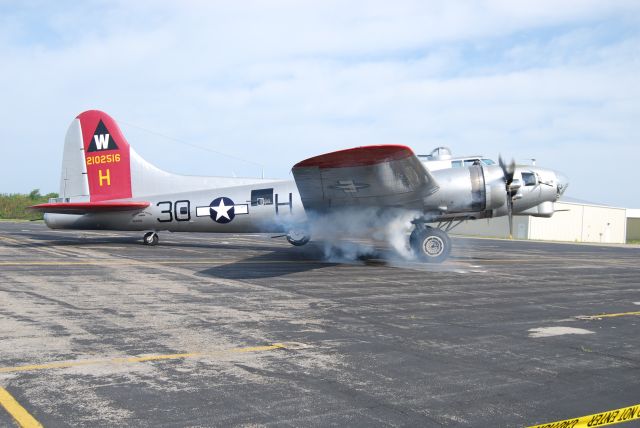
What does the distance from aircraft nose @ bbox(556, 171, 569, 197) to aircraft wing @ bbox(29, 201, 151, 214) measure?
16.7m

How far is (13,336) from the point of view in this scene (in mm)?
7750

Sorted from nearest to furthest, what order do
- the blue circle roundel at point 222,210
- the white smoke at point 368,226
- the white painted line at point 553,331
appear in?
the white painted line at point 553,331 → the white smoke at point 368,226 → the blue circle roundel at point 222,210

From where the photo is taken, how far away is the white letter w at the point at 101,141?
2467cm

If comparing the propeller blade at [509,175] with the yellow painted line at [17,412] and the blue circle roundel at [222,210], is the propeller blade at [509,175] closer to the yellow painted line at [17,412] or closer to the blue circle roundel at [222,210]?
the blue circle roundel at [222,210]

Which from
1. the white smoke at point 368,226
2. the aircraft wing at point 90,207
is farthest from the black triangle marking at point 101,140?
the white smoke at point 368,226

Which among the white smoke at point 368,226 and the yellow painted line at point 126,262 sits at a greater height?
the white smoke at point 368,226

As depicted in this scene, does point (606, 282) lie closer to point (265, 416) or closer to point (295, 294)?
point (295, 294)

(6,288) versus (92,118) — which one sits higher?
(92,118)

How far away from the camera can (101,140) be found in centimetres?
2477

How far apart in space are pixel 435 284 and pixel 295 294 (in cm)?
440

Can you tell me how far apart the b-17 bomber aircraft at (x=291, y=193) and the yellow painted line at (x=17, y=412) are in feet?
35.9

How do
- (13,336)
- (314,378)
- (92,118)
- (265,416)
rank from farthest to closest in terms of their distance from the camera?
(92,118)
(13,336)
(314,378)
(265,416)

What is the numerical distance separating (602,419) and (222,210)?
1843cm

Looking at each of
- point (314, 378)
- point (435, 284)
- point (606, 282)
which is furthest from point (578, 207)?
point (314, 378)
